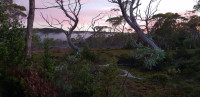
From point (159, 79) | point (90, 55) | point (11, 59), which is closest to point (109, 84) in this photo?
point (11, 59)

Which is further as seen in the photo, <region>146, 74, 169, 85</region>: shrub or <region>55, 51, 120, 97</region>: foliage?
<region>146, 74, 169, 85</region>: shrub

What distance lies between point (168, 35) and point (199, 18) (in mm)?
6946

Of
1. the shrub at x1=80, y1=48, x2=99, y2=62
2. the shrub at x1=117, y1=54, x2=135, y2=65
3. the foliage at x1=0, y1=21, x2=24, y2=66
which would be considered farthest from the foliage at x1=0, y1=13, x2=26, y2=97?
the shrub at x1=117, y1=54, x2=135, y2=65

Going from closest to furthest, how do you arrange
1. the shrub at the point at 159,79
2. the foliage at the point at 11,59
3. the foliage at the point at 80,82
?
the foliage at the point at 11,59 < the foliage at the point at 80,82 < the shrub at the point at 159,79

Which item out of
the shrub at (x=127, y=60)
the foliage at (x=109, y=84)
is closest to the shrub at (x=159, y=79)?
the shrub at (x=127, y=60)

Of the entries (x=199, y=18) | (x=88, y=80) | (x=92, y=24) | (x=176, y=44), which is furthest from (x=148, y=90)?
(x=199, y=18)

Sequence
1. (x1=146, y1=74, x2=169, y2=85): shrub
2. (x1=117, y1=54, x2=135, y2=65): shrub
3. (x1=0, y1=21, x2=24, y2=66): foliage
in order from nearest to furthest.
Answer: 1. (x1=0, y1=21, x2=24, y2=66): foliage
2. (x1=146, y1=74, x2=169, y2=85): shrub
3. (x1=117, y1=54, x2=135, y2=65): shrub

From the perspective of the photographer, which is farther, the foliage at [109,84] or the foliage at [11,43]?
the foliage at [11,43]

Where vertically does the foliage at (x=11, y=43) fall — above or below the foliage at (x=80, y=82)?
above

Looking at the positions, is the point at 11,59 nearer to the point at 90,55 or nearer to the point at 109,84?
the point at 109,84

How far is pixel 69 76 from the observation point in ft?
14.3

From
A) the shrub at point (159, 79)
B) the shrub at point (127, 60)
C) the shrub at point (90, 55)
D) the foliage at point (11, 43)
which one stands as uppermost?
the foliage at point (11, 43)

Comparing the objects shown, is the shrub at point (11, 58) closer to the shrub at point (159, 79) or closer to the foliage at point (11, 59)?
the foliage at point (11, 59)

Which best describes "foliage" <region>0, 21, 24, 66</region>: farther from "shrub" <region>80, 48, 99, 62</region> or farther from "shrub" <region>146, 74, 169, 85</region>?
"shrub" <region>80, 48, 99, 62</region>
